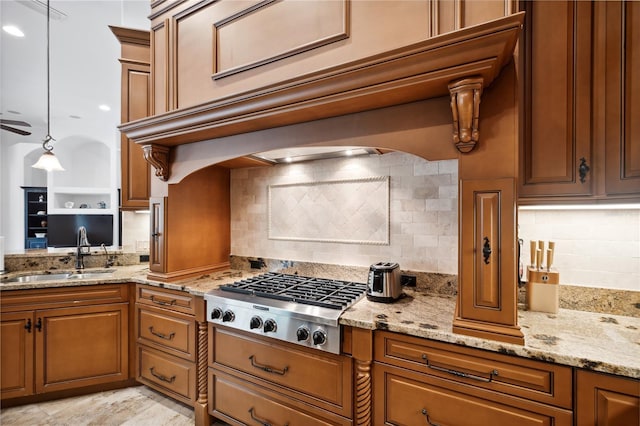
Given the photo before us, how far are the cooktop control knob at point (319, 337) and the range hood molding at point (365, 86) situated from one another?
1.20 meters

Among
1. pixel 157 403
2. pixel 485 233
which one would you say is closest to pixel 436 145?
pixel 485 233

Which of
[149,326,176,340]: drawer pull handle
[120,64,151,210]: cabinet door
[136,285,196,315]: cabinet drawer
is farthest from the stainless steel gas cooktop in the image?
[120,64,151,210]: cabinet door

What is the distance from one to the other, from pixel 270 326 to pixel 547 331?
1.38m

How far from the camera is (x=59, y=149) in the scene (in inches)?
246

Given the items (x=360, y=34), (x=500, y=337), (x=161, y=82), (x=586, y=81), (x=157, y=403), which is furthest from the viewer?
(x=157, y=403)

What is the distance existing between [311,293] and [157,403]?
1.72 m

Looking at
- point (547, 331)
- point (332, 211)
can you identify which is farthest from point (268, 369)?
point (547, 331)

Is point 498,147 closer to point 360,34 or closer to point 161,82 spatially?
point 360,34

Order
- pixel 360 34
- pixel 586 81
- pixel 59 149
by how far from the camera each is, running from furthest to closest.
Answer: pixel 59 149 < pixel 360 34 < pixel 586 81

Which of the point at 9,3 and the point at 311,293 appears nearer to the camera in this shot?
the point at 311,293

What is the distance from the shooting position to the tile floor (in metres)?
2.17

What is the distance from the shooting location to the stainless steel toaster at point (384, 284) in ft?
5.81

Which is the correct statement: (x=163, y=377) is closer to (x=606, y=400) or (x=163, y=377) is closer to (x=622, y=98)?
(x=606, y=400)

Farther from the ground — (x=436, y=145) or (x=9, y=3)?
(x=9, y=3)
